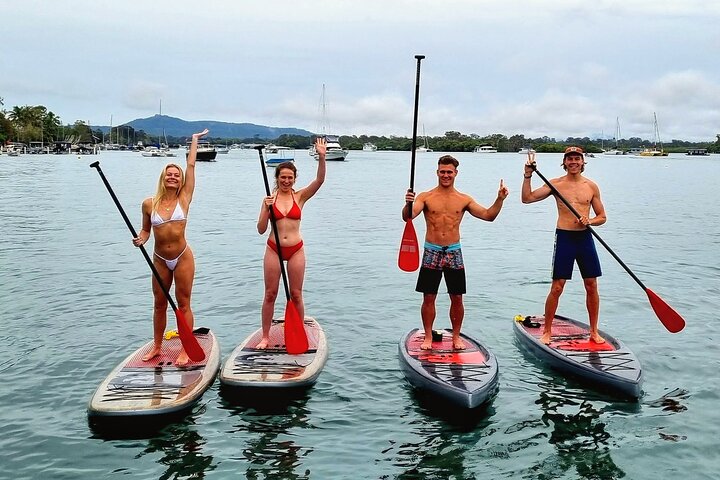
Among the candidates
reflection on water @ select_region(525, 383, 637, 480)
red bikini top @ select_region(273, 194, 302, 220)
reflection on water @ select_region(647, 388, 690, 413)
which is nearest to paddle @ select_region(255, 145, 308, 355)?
red bikini top @ select_region(273, 194, 302, 220)

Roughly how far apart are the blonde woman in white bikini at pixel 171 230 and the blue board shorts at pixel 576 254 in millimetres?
4808

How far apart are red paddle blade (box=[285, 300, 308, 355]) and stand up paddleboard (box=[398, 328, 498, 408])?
1.31 metres

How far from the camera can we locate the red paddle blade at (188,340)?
8141 mm

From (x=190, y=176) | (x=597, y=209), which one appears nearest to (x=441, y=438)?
(x=597, y=209)

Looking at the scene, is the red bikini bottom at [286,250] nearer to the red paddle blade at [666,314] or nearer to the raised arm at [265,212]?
the raised arm at [265,212]

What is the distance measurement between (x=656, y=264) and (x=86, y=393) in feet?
53.1

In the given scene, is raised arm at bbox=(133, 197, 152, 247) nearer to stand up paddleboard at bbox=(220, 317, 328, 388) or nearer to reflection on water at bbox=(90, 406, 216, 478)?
stand up paddleboard at bbox=(220, 317, 328, 388)

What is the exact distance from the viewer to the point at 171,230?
320 inches

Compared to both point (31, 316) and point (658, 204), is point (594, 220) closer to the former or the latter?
point (31, 316)

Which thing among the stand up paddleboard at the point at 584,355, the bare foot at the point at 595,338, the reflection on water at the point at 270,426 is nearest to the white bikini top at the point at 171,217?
the reflection on water at the point at 270,426

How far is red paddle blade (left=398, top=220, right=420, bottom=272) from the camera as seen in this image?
926cm

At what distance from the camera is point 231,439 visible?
23.9ft

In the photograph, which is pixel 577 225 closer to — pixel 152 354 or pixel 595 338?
pixel 595 338

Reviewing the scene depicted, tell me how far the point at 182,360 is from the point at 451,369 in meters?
3.28
